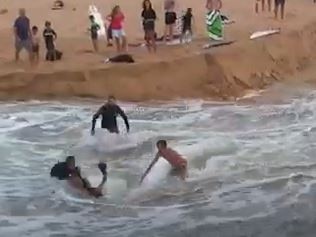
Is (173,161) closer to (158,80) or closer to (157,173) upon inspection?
(157,173)

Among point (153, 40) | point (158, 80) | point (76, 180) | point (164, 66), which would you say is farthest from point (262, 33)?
point (76, 180)

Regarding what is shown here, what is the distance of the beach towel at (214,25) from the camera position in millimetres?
23078

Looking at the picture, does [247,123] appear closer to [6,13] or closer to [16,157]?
[16,157]

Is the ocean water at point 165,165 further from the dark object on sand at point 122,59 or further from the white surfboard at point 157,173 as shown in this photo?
the dark object on sand at point 122,59

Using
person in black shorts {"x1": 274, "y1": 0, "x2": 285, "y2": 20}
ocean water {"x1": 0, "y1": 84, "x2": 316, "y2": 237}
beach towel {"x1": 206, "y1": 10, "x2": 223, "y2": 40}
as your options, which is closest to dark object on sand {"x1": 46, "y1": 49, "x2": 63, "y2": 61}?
ocean water {"x1": 0, "y1": 84, "x2": 316, "y2": 237}

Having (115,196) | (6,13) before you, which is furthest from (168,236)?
(6,13)

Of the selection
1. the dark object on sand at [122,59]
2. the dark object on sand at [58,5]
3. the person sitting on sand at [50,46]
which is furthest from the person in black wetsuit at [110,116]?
the dark object on sand at [58,5]

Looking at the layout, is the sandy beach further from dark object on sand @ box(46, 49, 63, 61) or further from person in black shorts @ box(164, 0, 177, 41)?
person in black shorts @ box(164, 0, 177, 41)

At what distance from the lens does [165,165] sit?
14.6 m

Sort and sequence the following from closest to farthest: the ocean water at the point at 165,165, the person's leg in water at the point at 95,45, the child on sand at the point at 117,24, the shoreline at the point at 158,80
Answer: the ocean water at the point at 165,165 → the shoreline at the point at 158,80 → the child on sand at the point at 117,24 → the person's leg in water at the point at 95,45

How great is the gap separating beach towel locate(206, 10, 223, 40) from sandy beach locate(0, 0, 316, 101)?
10.7 inches

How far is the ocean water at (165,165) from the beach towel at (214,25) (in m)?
2.78

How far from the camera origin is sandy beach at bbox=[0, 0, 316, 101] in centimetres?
2045

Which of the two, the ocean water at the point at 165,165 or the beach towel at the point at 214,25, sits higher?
the beach towel at the point at 214,25
